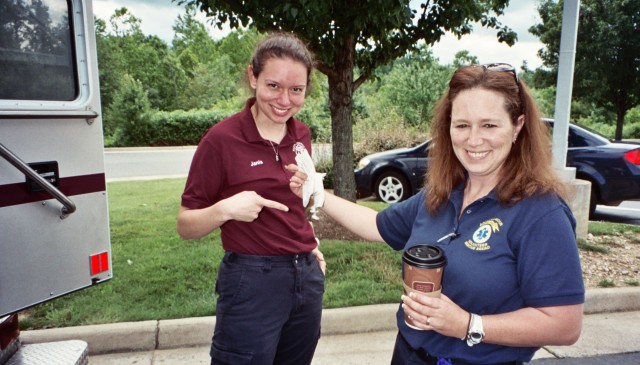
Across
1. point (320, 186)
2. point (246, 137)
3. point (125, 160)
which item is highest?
point (246, 137)

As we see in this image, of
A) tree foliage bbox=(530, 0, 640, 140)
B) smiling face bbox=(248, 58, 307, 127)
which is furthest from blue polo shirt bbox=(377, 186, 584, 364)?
tree foliage bbox=(530, 0, 640, 140)

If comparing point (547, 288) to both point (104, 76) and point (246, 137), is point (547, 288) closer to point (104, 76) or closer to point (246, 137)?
point (246, 137)

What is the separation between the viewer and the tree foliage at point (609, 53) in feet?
76.2

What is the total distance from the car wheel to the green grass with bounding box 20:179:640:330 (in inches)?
135

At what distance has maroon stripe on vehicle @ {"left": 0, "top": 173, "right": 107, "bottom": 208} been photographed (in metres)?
2.30

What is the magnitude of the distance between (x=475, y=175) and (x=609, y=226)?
6.48 meters

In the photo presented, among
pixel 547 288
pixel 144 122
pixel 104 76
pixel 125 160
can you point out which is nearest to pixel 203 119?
pixel 144 122

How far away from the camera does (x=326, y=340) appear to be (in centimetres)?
376

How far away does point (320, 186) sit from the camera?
2.21 meters

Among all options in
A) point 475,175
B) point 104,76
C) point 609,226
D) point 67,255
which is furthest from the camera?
point 104,76

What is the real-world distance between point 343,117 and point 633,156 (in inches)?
210

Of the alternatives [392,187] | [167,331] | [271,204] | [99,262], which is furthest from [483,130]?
[392,187]

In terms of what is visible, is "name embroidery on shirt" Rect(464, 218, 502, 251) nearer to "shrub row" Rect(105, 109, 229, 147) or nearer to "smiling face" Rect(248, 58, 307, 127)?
"smiling face" Rect(248, 58, 307, 127)

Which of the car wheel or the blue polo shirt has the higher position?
the blue polo shirt
